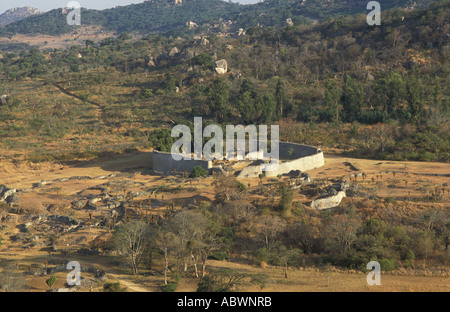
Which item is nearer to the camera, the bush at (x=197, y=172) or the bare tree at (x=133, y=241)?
the bare tree at (x=133, y=241)

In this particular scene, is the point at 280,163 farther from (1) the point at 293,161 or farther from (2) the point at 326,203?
(2) the point at 326,203

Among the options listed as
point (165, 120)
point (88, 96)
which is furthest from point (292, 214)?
point (88, 96)

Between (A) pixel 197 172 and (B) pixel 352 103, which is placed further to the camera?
(B) pixel 352 103

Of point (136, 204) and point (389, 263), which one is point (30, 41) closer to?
point (136, 204)

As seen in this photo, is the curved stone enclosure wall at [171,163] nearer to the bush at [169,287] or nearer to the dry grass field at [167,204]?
the dry grass field at [167,204]

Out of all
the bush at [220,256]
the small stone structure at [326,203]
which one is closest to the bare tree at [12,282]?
the bush at [220,256]

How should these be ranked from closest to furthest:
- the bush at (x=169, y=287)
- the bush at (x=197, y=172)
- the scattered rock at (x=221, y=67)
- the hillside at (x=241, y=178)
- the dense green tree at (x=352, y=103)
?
1. the bush at (x=169, y=287)
2. the hillside at (x=241, y=178)
3. the bush at (x=197, y=172)
4. the dense green tree at (x=352, y=103)
5. the scattered rock at (x=221, y=67)

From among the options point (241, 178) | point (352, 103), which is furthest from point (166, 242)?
point (352, 103)

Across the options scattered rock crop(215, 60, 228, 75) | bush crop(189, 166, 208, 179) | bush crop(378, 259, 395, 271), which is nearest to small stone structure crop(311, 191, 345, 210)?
bush crop(378, 259, 395, 271)

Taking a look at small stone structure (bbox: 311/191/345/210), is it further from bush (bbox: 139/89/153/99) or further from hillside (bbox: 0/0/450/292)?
bush (bbox: 139/89/153/99)
